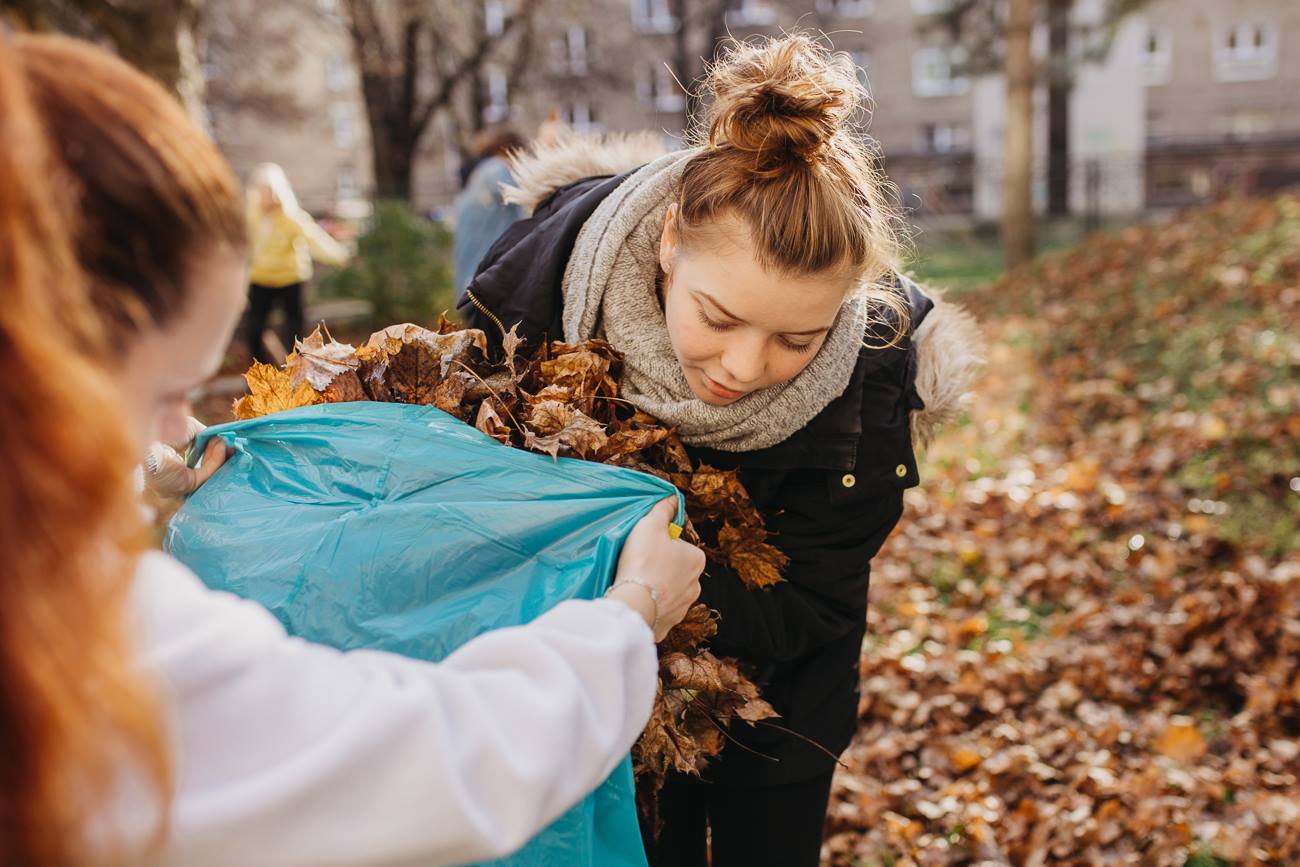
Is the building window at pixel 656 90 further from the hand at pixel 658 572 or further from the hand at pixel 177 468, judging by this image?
the hand at pixel 658 572

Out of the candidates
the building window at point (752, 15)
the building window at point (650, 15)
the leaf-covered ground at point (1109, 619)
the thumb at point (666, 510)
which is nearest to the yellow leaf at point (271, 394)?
the thumb at point (666, 510)

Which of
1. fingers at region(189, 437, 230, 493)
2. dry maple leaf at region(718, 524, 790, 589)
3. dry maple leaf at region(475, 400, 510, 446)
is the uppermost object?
dry maple leaf at region(475, 400, 510, 446)

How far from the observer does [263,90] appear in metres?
27.8

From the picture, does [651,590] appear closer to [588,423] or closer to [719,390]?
[588,423]

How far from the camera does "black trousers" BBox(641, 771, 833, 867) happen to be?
95.2 inches

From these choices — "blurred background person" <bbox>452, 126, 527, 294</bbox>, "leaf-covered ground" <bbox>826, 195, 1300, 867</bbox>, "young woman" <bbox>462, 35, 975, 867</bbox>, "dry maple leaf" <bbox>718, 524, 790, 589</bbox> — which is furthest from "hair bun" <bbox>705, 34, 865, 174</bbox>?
"blurred background person" <bbox>452, 126, 527, 294</bbox>

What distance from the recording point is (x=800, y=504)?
2258 millimetres

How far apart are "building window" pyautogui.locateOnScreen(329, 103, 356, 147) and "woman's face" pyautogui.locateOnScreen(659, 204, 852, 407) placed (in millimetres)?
40266

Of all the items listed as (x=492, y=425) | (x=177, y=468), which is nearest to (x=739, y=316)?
(x=492, y=425)

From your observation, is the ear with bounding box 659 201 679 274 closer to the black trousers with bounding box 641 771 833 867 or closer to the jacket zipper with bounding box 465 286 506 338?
the jacket zipper with bounding box 465 286 506 338

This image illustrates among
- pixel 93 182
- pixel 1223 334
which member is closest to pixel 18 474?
pixel 93 182

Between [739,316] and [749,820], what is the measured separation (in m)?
1.12

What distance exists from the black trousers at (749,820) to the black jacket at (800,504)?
56 millimetres

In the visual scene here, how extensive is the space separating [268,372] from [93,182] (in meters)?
1.18
